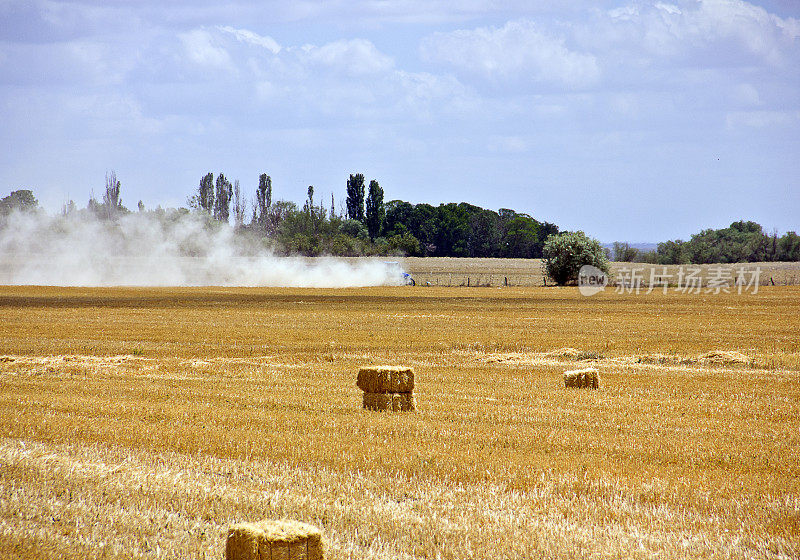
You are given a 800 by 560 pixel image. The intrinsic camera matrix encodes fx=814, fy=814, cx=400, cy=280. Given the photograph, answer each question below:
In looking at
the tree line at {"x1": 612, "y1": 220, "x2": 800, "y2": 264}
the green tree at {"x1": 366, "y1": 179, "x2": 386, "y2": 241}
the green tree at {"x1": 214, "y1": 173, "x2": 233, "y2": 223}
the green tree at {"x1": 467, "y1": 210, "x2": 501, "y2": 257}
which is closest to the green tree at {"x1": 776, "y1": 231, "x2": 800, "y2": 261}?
the tree line at {"x1": 612, "y1": 220, "x2": 800, "y2": 264}

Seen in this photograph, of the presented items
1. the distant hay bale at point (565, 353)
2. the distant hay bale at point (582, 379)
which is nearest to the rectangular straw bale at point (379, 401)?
the distant hay bale at point (582, 379)

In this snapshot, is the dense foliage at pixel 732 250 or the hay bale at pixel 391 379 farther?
the dense foliage at pixel 732 250

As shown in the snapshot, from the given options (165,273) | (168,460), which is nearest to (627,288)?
(165,273)

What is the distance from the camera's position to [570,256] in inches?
3302

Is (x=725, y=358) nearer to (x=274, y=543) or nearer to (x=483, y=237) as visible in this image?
(x=274, y=543)

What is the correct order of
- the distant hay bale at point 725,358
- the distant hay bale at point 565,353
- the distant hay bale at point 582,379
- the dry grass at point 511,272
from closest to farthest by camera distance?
1. the distant hay bale at point 582,379
2. the distant hay bale at point 725,358
3. the distant hay bale at point 565,353
4. the dry grass at point 511,272

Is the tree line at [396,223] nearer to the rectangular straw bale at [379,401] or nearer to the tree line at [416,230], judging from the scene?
the tree line at [416,230]

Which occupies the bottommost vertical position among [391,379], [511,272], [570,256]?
[391,379]

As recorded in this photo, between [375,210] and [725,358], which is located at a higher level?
[375,210]

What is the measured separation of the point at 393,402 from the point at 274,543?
326 inches

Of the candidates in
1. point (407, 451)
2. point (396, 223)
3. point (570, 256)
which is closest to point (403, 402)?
point (407, 451)

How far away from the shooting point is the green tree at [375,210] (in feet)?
472

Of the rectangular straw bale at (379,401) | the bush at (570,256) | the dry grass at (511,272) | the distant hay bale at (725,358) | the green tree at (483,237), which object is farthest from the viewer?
the green tree at (483,237)

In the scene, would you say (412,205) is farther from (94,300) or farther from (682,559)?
(682,559)
